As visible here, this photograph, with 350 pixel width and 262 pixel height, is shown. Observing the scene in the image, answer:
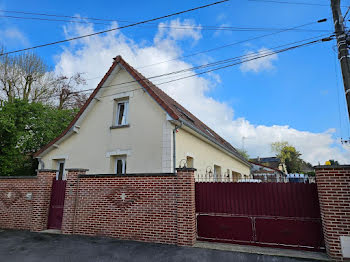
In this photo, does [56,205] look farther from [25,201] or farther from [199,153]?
[199,153]

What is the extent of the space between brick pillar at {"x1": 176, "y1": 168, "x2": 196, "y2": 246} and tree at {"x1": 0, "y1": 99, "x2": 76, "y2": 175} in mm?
10648

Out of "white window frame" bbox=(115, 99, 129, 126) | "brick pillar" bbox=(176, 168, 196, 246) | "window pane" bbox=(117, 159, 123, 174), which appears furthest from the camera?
"white window frame" bbox=(115, 99, 129, 126)

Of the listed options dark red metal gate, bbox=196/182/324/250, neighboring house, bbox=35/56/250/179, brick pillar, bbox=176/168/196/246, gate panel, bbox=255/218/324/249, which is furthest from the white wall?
gate panel, bbox=255/218/324/249

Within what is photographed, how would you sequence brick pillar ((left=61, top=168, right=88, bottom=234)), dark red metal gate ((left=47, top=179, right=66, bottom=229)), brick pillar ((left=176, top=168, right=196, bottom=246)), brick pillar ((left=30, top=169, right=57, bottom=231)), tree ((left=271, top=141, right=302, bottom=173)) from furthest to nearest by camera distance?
tree ((left=271, top=141, right=302, bottom=173)) < dark red metal gate ((left=47, top=179, right=66, bottom=229)) < brick pillar ((left=30, top=169, right=57, bottom=231)) < brick pillar ((left=61, top=168, right=88, bottom=234)) < brick pillar ((left=176, top=168, right=196, bottom=246))

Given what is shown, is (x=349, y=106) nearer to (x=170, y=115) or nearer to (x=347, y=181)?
(x=347, y=181)

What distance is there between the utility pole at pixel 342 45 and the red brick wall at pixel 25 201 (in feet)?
31.4

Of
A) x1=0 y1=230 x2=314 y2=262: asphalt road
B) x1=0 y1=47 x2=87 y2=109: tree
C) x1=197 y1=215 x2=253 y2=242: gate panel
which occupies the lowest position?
x1=0 y1=230 x2=314 y2=262: asphalt road

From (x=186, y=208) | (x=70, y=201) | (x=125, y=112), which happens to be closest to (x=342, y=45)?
(x=186, y=208)

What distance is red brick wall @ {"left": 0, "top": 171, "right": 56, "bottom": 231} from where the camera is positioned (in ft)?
25.6

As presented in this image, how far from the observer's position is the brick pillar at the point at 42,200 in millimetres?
7719

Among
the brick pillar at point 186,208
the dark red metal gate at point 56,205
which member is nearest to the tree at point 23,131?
the dark red metal gate at point 56,205

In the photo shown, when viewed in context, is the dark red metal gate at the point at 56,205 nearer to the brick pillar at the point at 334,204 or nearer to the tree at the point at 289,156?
the brick pillar at the point at 334,204

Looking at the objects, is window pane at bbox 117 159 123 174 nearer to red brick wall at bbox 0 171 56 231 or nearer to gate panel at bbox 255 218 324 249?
red brick wall at bbox 0 171 56 231

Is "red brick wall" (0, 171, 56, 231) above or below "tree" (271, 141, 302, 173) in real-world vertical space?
below
